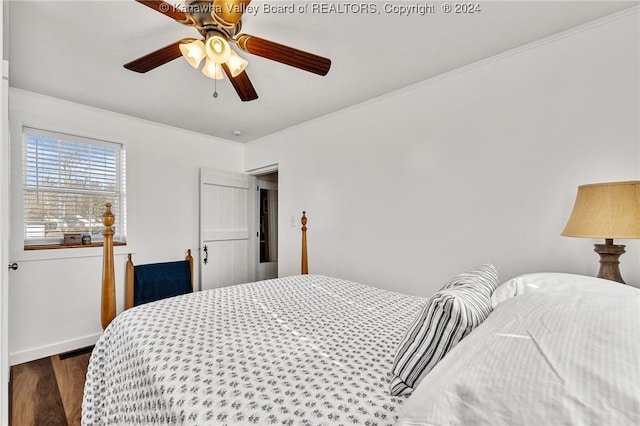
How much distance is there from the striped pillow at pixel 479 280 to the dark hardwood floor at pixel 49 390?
2.41m

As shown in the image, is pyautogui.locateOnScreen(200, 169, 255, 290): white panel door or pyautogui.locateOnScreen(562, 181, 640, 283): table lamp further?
pyautogui.locateOnScreen(200, 169, 255, 290): white panel door

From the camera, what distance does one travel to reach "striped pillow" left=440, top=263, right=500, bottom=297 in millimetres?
1165

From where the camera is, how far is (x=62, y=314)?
2.89 metres

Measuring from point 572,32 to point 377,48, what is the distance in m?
1.21

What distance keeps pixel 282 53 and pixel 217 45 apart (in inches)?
13.5

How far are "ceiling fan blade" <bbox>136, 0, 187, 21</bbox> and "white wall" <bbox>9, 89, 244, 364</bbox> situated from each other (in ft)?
7.76

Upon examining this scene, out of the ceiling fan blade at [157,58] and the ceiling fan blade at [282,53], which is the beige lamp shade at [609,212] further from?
the ceiling fan blade at [157,58]

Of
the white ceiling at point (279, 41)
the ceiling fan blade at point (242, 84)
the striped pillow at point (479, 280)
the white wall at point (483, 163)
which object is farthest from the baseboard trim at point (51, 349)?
the striped pillow at point (479, 280)

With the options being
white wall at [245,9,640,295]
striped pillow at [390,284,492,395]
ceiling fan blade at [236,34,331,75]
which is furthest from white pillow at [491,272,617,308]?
ceiling fan blade at [236,34,331,75]

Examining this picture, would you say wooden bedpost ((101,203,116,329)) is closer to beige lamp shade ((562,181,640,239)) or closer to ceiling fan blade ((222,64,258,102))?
ceiling fan blade ((222,64,258,102))

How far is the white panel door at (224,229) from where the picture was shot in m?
3.84

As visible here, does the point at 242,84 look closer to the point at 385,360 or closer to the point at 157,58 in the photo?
the point at 157,58

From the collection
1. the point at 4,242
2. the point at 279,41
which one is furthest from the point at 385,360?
the point at 4,242

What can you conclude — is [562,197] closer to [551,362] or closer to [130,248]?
[551,362]
